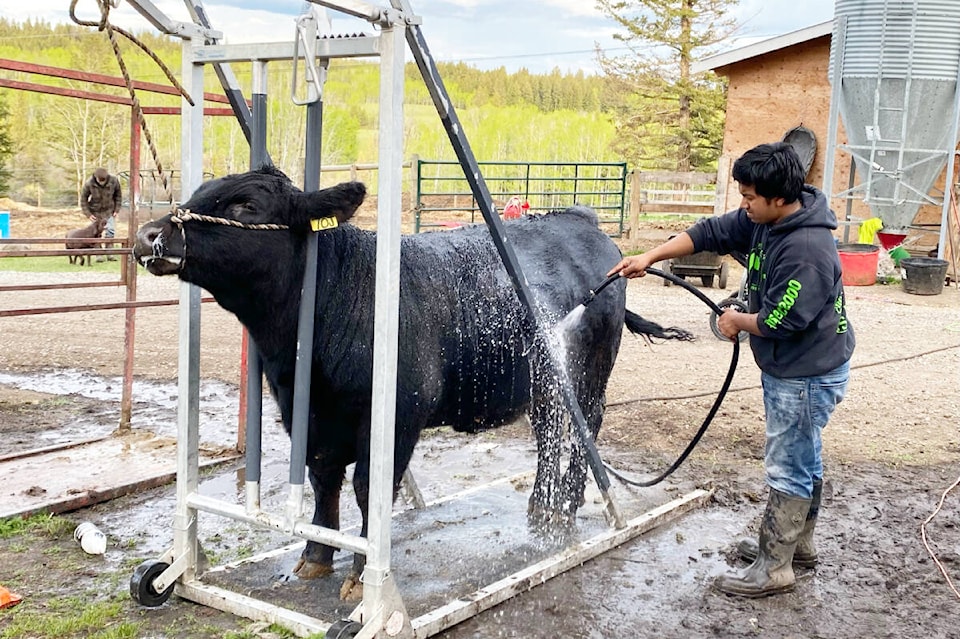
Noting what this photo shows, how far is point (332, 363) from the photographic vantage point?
3.74m

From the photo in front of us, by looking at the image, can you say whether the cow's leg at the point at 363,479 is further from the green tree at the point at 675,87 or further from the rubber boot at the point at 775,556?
the green tree at the point at 675,87

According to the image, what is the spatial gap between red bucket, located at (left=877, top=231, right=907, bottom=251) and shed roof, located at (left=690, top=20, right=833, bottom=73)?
4.26 meters

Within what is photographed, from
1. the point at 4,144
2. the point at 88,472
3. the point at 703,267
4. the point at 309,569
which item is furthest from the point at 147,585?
the point at 4,144

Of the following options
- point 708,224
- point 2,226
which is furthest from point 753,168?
point 2,226

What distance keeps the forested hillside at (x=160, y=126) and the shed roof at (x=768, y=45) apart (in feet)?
25.3

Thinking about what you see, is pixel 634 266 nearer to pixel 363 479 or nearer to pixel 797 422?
pixel 797 422

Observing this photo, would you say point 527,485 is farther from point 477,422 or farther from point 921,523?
point 921,523

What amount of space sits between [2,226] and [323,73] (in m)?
17.9

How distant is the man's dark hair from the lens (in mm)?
3779

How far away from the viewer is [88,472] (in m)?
5.41

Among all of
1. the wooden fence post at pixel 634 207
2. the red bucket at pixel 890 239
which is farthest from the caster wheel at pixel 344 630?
the wooden fence post at pixel 634 207

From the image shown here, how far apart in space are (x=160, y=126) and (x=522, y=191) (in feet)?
67.5

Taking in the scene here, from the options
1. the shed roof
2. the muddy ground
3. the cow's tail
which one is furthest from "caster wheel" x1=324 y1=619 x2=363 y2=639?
the shed roof

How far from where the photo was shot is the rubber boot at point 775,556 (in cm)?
407
